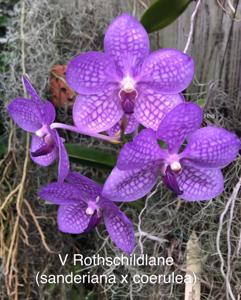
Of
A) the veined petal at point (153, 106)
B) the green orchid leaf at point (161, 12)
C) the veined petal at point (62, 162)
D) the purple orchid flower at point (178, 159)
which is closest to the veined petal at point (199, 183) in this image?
the purple orchid flower at point (178, 159)

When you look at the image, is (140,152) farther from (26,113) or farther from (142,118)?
(26,113)

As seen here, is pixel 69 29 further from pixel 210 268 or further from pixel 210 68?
pixel 210 268

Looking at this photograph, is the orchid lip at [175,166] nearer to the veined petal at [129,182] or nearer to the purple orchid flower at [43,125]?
the veined petal at [129,182]

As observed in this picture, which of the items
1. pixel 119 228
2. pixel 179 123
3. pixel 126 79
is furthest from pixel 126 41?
pixel 119 228

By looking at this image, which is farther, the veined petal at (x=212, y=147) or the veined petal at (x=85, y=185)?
the veined petal at (x=85, y=185)

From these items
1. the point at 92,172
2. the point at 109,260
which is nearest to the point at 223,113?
the point at 92,172
